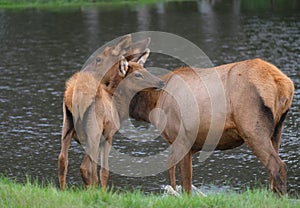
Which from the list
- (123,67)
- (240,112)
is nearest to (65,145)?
(123,67)

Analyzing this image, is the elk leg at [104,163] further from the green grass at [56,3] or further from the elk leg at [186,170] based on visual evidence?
the green grass at [56,3]

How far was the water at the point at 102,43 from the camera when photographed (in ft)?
36.3

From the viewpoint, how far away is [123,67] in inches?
341

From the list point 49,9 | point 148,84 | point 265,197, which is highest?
point 148,84

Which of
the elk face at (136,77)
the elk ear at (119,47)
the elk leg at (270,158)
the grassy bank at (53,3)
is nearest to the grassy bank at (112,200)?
the elk leg at (270,158)

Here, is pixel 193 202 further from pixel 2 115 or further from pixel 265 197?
pixel 2 115

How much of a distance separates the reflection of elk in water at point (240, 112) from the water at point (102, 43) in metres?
1.96

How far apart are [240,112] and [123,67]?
176 centimetres

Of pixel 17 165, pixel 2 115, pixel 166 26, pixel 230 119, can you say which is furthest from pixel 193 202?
pixel 166 26

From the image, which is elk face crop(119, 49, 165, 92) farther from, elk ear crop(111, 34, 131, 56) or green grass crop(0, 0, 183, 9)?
green grass crop(0, 0, 183, 9)

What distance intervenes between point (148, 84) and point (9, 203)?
283 cm

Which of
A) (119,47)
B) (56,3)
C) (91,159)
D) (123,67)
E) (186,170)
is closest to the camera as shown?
(91,159)

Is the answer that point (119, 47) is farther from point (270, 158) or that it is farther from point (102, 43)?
point (102, 43)

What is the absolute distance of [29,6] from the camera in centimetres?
4034
